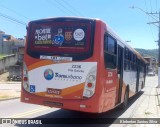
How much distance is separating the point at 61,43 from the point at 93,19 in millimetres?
1202

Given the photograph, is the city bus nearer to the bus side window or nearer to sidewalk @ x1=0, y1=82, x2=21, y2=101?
the bus side window

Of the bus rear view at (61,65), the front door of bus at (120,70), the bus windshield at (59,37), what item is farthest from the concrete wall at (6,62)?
the bus rear view at (61,65)

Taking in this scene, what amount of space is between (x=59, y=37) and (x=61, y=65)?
2.91 feet

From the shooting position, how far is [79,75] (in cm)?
926

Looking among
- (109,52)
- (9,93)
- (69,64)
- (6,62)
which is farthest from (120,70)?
(6,62)

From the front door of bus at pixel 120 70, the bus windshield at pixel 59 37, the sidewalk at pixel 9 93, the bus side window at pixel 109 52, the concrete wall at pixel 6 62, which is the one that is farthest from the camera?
the concrete wall at pixel 6 62

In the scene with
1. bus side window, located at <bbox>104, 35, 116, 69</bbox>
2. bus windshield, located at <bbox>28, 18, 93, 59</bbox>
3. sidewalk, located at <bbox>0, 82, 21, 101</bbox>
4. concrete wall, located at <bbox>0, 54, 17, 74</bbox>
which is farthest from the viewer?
concrete wall, located at <bbox>0, 54, 17, 74</bbox>

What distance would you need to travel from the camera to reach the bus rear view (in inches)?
362

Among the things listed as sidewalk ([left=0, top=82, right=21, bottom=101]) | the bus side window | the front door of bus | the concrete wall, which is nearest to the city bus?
Result: the bus side window

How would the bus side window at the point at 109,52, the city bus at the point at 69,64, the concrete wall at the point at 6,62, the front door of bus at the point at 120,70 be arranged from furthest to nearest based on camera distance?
the concrete wall at the point at 6,62
the front door of bus at the point at 120,70
the bus side window at the point at 109,52
the city bus at the point at 69,64

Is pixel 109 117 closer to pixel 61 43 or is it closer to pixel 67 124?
pixel 67 124

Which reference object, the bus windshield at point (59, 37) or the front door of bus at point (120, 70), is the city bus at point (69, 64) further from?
the front door of bus at point (120, 70)

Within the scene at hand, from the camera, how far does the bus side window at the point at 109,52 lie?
989 centimetres

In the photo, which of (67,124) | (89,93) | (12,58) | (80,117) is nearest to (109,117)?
(80,117)
